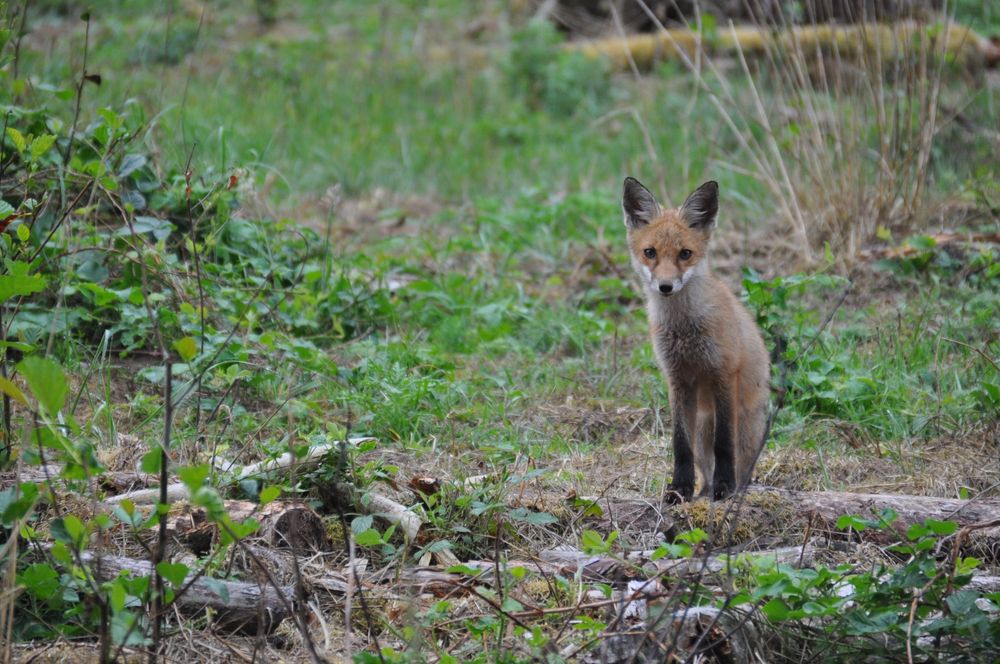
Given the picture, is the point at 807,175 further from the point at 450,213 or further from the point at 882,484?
the point at 882,484

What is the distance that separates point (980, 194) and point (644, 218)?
343cm

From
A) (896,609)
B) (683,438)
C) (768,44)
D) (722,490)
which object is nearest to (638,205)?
(683,438)

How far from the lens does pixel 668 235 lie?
452 cm

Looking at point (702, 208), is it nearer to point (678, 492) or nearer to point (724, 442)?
point (724, 442)

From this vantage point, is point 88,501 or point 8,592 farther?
point 88,501

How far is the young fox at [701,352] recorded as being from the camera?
4.27 meters

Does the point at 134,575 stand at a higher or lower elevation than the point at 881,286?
higher

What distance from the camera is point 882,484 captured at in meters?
4.35

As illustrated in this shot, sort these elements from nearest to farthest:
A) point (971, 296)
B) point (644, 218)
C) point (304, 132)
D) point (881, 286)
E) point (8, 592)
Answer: point (8, 592) → point (644, 218) → point (971, 296) → point (881, 286) → point (304, 132)

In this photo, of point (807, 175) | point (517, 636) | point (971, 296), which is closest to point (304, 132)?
point (807, 175)

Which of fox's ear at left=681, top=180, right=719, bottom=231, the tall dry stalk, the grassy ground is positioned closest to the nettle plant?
the grassy ground

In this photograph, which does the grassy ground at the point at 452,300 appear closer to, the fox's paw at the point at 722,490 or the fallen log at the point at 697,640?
the fox's paw at the point at 722,490

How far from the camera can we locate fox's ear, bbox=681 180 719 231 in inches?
184

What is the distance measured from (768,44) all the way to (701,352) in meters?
3.93
